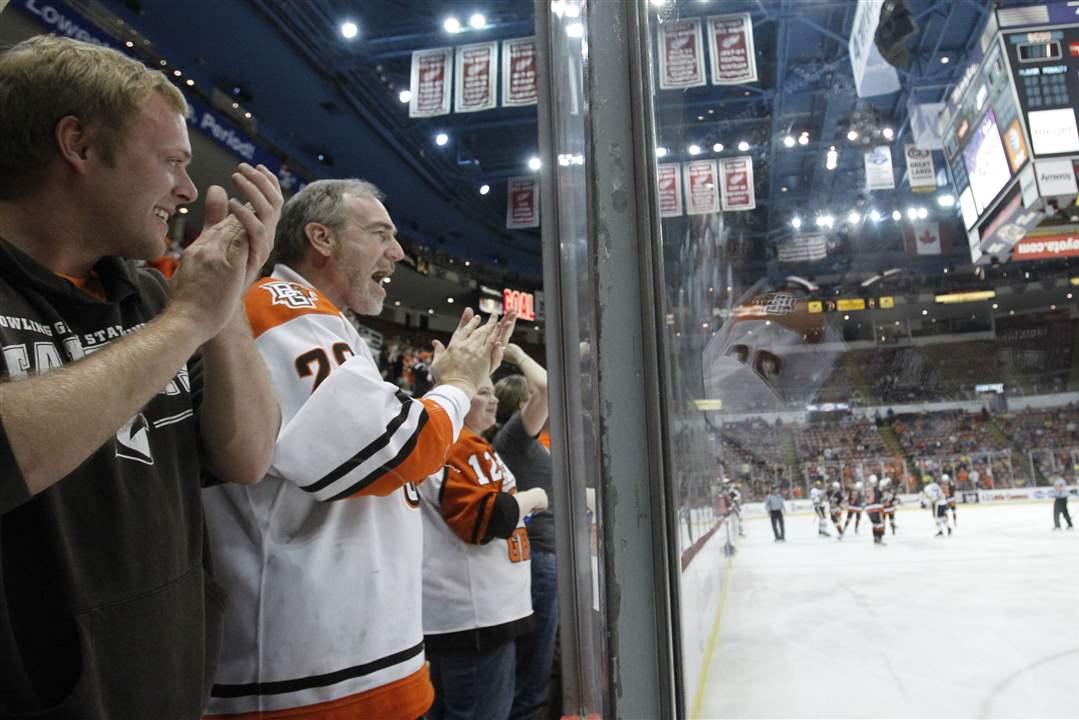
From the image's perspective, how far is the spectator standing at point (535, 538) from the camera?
2.12m

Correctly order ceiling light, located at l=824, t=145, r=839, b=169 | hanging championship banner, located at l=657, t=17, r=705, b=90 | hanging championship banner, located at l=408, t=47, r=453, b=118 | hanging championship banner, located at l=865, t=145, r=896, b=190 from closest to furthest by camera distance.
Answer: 1. hanging championship banner, located at l=657, t=17, r=705, b=90
2. ceiling light, located at l=824, t=145, r=839, b=169
3. hanging championship banner, located at l=865, t=145, r=896, b=190
4. hanging championship banner, located at l=408, t=47, r=453, b=118

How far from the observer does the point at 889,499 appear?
146 centimetres

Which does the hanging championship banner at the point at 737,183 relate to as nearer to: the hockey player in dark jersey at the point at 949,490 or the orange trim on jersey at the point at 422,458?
the orange trim on jersey at the point at 422,458

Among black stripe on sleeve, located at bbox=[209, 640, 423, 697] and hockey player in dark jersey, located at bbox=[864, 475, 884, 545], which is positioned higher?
hockey player in dark jersey, located at bbox=[864, 475, 884, 545]

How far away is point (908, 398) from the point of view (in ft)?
4.38

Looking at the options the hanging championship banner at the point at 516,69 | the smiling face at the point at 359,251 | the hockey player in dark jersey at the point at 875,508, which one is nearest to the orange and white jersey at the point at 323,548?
the smiling face at the point at 359,251

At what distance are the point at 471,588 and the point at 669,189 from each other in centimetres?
132

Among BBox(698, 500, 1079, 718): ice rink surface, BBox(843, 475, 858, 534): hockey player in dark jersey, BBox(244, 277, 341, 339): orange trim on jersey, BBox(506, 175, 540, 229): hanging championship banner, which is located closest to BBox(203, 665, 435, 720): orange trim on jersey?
BBox(244, 277, 341, 339): orange trim on jersey

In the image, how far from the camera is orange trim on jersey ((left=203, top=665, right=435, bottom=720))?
0.88 meters

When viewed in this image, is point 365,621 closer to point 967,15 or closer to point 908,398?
point 908,398

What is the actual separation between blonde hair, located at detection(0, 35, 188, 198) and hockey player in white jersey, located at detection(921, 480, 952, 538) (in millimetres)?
1515

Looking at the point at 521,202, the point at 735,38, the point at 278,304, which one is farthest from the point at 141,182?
the point at 521,202

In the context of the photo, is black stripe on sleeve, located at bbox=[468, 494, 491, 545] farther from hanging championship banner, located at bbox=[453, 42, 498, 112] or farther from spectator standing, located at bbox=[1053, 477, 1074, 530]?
hanging championship banner, located at bbox=[453, 42, 498, 112]

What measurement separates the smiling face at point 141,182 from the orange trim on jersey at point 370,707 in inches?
22.2
